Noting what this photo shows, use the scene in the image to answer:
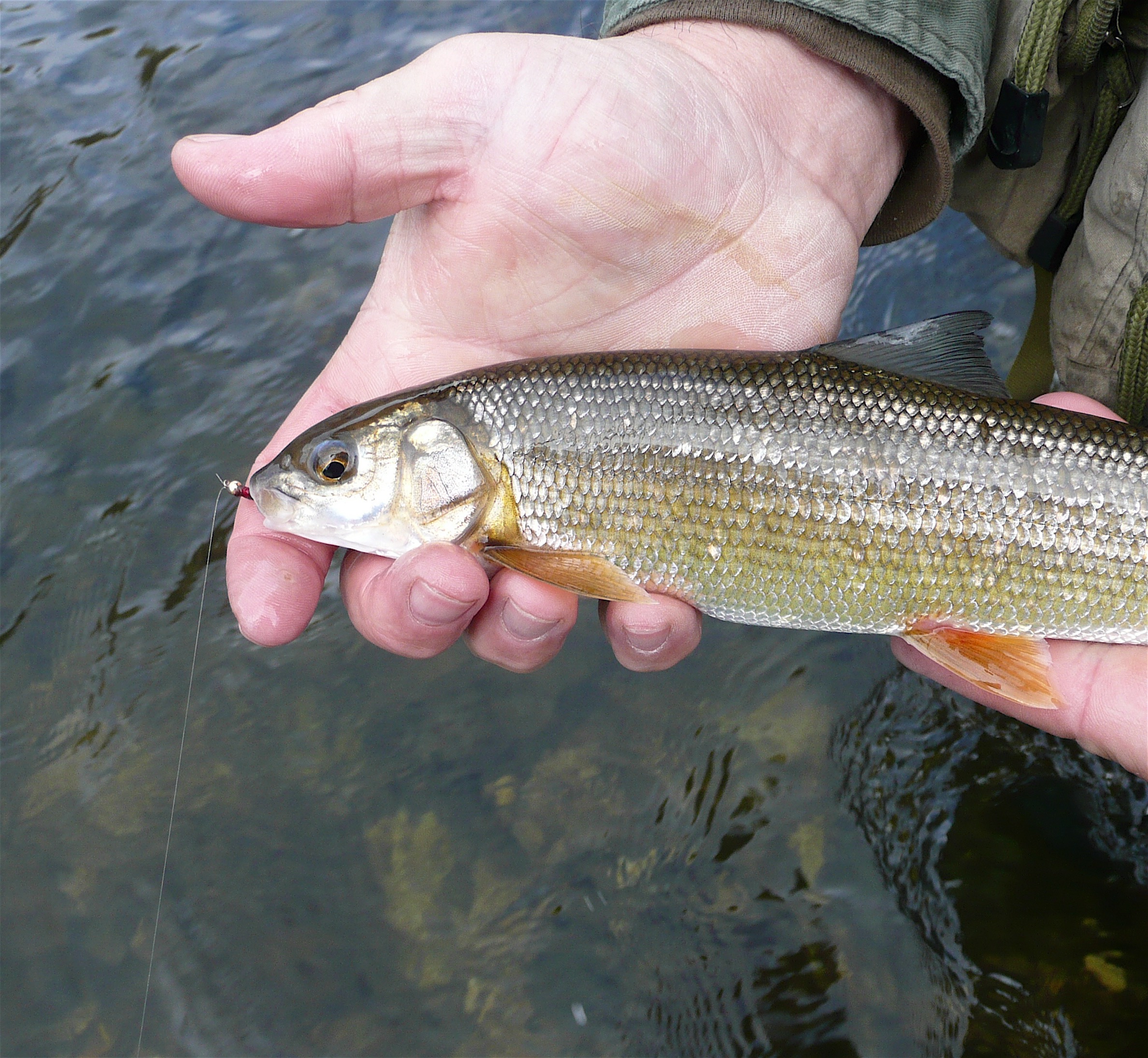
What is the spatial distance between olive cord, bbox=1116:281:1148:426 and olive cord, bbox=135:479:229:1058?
4058 mm

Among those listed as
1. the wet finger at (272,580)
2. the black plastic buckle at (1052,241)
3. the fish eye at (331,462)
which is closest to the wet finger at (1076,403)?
the black plastic buckle at (1052,241)

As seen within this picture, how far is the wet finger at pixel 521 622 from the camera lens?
3545 mm

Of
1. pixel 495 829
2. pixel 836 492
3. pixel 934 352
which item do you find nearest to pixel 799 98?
pixel 934 352

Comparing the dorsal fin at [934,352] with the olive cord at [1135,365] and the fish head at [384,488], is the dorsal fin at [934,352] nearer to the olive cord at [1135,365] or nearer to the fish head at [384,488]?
the olive cord at [1135,365]

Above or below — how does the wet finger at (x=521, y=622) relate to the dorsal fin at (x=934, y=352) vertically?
below

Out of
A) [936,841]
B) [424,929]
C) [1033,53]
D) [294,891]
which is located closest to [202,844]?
[294,891]

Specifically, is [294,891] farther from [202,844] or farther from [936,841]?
[936,841]

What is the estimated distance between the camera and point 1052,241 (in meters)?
4.82

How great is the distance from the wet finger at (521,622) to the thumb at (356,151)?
1.60 meters

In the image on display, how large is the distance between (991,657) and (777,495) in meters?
1.06

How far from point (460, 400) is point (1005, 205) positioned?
314 cm

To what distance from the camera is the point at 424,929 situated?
5160mm

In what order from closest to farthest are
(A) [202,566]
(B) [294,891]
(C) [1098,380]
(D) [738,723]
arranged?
(C) [1098,380]
(B) [294,891]
(D) [738,723]
(A) [202,566]

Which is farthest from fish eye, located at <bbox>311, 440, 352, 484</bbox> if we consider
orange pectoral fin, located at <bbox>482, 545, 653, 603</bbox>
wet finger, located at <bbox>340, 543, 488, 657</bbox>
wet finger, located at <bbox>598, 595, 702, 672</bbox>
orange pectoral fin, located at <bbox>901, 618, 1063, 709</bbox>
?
orange pectoral fin, located at <bbox>901, 618, 1063, 709</bbox>
